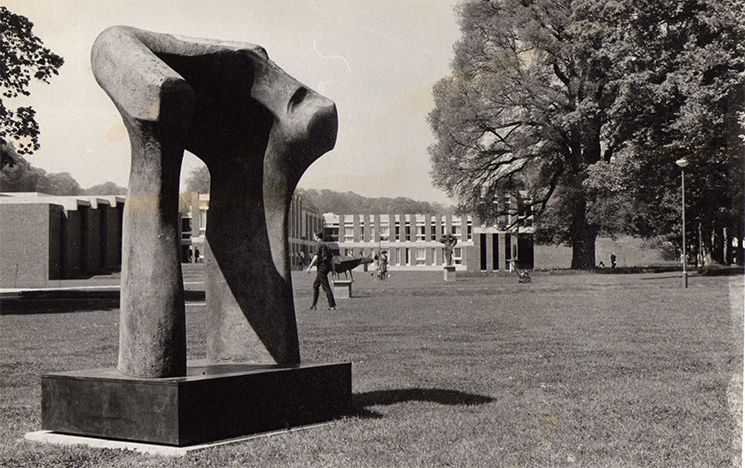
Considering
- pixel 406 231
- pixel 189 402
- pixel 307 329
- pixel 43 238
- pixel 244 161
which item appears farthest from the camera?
pixel 406 231

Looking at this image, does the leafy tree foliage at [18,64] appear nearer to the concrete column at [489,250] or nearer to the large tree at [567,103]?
the large tree at [567,103]

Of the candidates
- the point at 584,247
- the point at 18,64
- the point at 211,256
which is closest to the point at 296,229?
the point at 584,247

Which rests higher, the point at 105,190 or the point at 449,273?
the point at 105,190

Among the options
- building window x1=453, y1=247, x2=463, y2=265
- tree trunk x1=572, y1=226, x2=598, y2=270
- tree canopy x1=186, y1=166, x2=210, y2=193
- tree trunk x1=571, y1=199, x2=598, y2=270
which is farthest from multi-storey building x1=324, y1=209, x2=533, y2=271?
tree trunk x1=571, y1=199, x2=598, y2=270

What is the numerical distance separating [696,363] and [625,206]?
31.4 metres

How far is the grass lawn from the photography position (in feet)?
21.3

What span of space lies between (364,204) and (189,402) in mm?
61340

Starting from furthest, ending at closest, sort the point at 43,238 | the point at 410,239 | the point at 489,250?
the point at 410,239 → the point at 489,250 → the point at 43,238

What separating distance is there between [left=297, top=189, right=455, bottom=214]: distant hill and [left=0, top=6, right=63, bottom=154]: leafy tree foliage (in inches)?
1441

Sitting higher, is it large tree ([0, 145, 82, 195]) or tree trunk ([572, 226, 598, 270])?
large tree ([0, 145, 82, 195])

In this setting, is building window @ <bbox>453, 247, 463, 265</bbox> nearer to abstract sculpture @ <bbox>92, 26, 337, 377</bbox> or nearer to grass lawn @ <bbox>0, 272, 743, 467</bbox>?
grass lawn @ <bbox>0, 272, 743, 467</bbox>

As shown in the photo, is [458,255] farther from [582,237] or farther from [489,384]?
[489,384]

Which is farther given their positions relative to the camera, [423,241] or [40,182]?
[423,241]

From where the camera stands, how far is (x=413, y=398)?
8.74 metres
